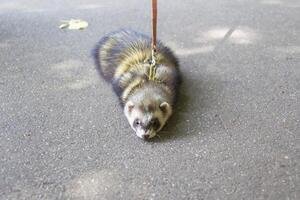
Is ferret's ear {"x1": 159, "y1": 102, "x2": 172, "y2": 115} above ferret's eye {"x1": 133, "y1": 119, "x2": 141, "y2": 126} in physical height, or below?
above

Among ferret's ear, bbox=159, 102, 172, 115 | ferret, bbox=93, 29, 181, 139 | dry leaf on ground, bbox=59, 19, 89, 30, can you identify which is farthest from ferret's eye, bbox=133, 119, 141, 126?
dry leaf on ground, bbox=59, 19, 89, 30

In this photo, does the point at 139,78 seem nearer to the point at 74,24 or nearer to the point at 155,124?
the point at 155,124

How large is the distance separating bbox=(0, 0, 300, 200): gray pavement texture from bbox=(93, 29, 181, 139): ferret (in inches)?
2.7

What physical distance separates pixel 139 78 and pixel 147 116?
0.30 meters

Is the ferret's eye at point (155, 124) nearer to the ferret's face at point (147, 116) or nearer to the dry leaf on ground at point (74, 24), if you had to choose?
the ferret's face at point (147, 116)

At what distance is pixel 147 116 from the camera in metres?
1.96

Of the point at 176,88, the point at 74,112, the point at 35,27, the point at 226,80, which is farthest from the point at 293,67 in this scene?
the point at 35,27

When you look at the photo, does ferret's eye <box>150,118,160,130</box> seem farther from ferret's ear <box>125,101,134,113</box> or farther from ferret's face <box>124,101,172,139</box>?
ferret's ear <box>125,101,134,113</box>

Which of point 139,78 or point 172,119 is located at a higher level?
point 139,78

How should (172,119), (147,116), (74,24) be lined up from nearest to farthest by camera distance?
(147,116)
(172,119)
(74,24)

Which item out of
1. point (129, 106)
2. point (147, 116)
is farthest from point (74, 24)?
point (147, 116)

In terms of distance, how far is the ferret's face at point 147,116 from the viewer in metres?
1.93

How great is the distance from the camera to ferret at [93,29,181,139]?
197 cm

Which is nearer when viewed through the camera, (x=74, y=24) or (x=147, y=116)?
(x=147, y=116)
